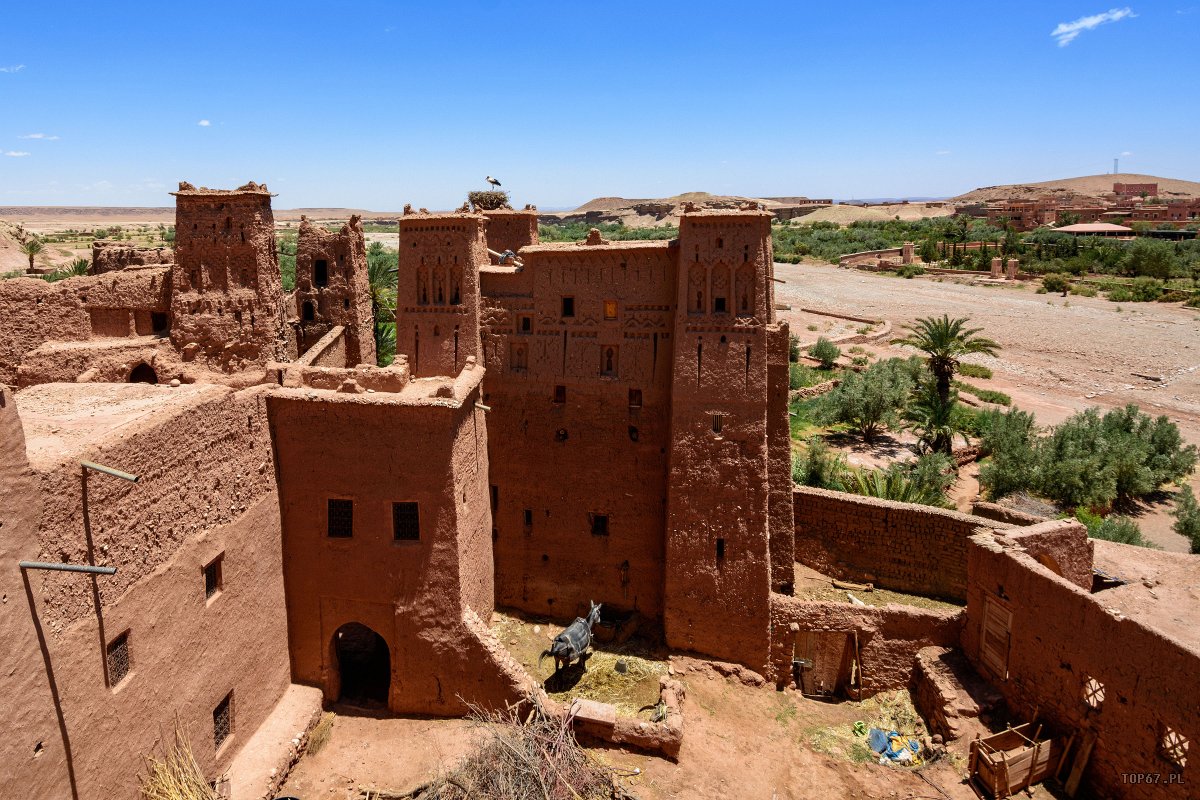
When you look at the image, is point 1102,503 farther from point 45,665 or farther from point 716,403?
point 45,665

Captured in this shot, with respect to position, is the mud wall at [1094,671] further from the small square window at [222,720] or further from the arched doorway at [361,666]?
the small square window at [222,720]

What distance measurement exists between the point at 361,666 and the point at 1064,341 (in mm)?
50446

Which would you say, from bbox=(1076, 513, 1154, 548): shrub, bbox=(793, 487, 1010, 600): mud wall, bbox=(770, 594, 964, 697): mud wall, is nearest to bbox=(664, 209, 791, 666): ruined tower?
bbox=(770, 594, 964, 697): mud wall

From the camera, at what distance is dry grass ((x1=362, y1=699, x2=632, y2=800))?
11.3 metres

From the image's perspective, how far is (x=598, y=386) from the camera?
18.3 metres

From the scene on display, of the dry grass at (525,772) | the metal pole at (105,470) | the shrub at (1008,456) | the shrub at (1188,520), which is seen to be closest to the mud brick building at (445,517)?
the metal pole at (105,470)

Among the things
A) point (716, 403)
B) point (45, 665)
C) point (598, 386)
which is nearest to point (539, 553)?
point (598, 386)

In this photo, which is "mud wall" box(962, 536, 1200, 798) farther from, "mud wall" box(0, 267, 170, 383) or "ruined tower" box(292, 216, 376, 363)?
"mud wall" box(0, 267, 170, 383)

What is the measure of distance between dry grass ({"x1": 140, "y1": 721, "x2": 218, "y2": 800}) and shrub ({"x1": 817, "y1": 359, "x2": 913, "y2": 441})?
26476 mm

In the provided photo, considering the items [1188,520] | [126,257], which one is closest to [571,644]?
[126,257]

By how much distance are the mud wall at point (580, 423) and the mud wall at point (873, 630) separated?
3158 mm

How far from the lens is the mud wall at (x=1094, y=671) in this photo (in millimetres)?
10844

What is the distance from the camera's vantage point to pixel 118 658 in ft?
32.1

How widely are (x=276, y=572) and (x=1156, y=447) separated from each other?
2918 cm
